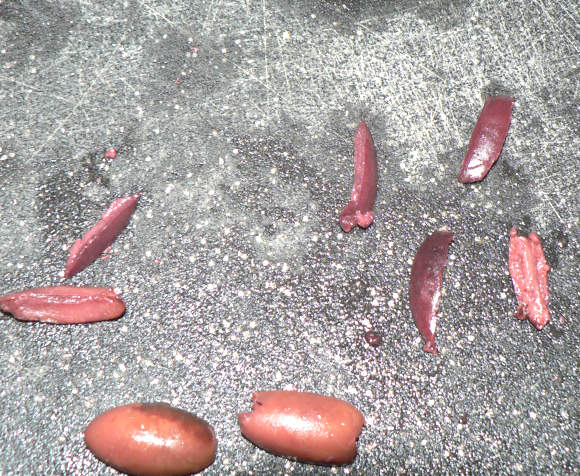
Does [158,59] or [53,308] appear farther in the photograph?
[158,59]

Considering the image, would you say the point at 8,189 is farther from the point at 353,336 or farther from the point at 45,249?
the point at 353,336

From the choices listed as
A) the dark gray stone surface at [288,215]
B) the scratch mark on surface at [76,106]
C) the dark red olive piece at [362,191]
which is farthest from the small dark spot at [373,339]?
the scratch mark on surface at [76,106]

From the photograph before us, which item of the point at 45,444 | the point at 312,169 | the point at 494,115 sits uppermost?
the point at 494,115

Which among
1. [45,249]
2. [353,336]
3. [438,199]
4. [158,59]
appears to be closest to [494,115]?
[438,199]

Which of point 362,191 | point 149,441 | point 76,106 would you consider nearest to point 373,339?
point 362,191

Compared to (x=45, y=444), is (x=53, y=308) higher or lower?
higher

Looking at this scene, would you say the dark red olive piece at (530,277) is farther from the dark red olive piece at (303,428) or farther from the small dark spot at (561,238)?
the dark red olive piece at (303,428)

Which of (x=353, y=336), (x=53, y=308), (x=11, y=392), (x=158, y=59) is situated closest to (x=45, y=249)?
(x=53, y=308)
